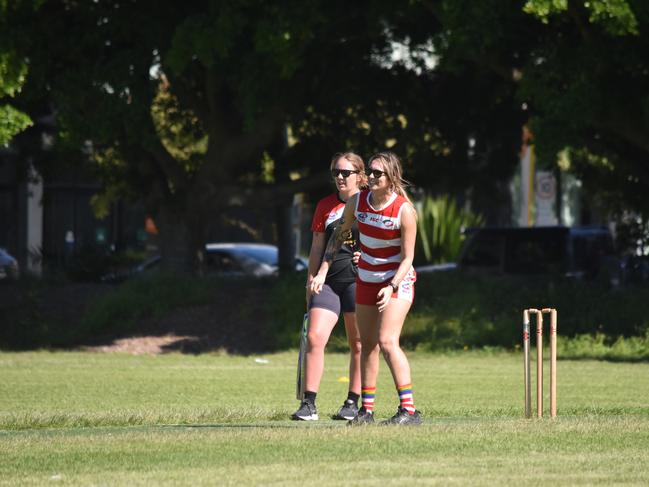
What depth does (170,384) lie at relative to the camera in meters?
16.0

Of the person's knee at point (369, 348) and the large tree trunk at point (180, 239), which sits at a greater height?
the large tree trunk at point (180, 239)

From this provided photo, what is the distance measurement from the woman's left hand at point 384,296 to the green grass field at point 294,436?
824mm

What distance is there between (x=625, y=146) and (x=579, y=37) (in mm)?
3566

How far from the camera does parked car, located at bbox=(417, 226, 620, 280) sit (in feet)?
90.2

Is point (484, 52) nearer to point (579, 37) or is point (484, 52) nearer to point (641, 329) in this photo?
point (579, 37)

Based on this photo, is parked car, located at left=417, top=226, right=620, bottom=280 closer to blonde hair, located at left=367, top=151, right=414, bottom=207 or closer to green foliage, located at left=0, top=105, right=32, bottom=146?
green foliage, located at left=0, top=105, right=32, bottom=146

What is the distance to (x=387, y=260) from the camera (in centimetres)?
980

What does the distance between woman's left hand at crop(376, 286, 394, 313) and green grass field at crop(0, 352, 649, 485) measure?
32.4 inches

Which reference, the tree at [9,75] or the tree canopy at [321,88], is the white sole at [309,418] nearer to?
the tree canopy at [321,88]

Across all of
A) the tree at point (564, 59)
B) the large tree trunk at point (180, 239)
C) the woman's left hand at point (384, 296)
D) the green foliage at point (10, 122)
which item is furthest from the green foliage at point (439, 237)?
the woman's left hand at point (384, 296)

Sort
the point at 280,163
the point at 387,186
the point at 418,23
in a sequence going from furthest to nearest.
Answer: the point at 280,163 → the point at 418,23 → the point at 387,186

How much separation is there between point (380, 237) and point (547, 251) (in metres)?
18.3

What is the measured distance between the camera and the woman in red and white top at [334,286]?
33.8 feet

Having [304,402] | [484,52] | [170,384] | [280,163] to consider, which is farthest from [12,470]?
[280,163]
